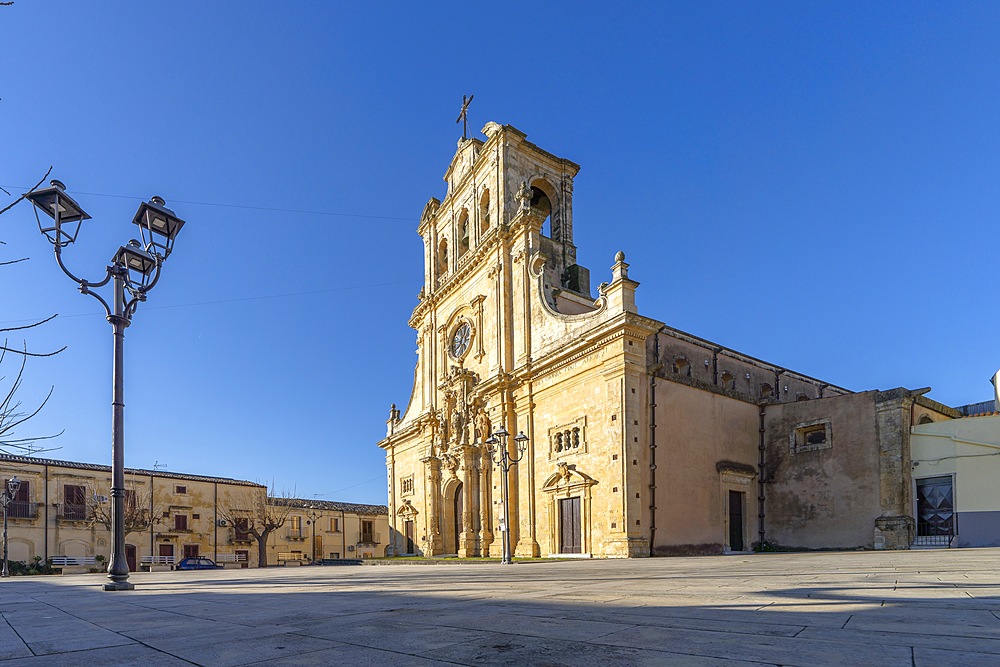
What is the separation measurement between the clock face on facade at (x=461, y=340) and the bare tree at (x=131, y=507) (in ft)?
77.0

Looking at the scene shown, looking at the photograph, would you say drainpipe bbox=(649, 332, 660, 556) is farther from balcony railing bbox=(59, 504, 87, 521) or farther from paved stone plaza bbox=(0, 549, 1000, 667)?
balcony railing bbox=(59, 504, 87, 521)

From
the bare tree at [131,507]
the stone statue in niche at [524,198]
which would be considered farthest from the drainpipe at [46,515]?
the stone statue in niche at [524,198]

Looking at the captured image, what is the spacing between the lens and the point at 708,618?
481cm

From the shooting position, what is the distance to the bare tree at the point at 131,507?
42594 mm

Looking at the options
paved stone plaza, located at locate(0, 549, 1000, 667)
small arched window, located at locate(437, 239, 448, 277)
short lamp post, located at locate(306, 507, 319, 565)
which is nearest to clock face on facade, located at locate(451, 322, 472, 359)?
small arched window, located at locate(437, 239, 448, 277)

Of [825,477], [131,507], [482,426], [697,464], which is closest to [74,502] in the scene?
[131,507]

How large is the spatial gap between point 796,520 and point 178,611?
2582 cm

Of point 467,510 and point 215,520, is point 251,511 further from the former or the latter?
point 467,510

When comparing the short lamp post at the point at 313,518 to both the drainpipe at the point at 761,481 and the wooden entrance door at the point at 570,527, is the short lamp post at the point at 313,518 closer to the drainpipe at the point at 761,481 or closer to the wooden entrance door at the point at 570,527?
the wooden entrance door at the point at 570,527

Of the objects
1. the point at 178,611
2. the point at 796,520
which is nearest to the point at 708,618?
the point at 178,611

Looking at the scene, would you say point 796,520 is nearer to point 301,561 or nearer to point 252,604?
point 252,604

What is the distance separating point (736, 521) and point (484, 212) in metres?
19.0

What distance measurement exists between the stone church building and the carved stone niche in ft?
0.25

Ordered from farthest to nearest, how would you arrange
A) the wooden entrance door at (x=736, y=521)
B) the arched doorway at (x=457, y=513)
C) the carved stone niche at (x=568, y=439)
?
the arched doorway at (x=457, y=513), the wooden entrance door at (x=736, y=521), the carved stone niche at (x=568, y=439)
